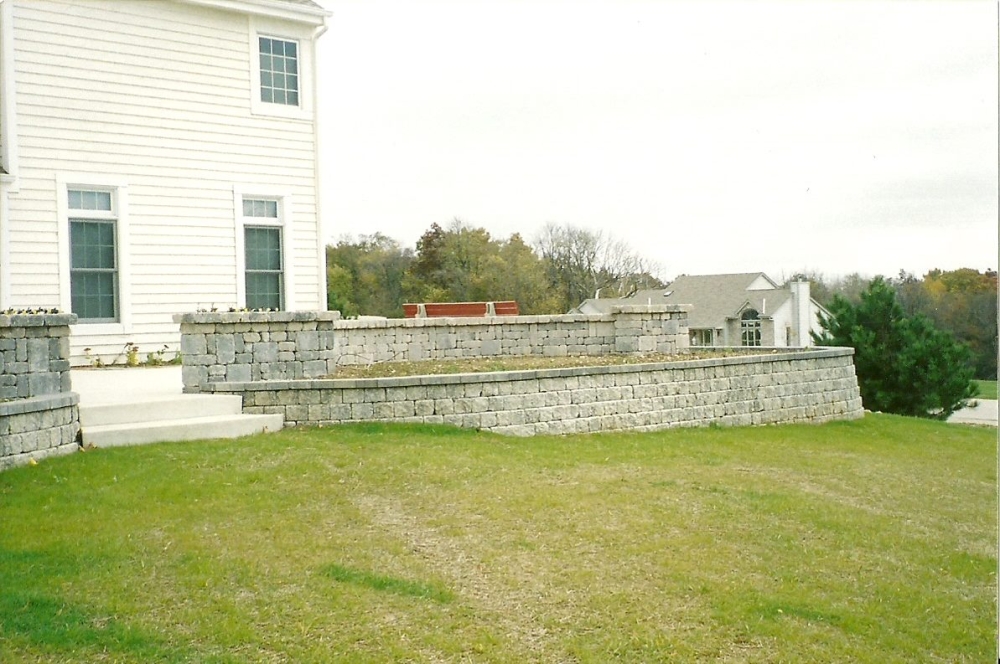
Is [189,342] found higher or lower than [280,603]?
higher

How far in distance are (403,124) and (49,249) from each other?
11.3m

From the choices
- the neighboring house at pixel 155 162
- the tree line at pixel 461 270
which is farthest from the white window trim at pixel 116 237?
the tree line at pixel 461 270

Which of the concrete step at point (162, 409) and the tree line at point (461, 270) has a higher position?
the tree line at point (461, 270)

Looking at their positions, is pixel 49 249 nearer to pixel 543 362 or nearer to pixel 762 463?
pixel 543 362

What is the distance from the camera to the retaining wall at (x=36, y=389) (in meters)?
6.62

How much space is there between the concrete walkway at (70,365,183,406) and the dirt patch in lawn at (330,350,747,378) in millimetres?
1870

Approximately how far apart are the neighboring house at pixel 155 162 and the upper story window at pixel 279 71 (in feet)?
0.07

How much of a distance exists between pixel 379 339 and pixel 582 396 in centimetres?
322

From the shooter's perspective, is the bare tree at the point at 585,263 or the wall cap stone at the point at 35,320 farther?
the bare tree at the point at 585,263

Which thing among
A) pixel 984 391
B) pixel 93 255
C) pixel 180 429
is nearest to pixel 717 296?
pixel 984 391

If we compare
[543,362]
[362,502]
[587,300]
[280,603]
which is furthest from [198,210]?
[587,300]

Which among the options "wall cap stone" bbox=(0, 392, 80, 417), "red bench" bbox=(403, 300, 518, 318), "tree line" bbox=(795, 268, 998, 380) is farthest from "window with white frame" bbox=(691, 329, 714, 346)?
"wall cap stone" bbox=(0, 392, 80, 417)

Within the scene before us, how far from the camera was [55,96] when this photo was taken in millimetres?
11445

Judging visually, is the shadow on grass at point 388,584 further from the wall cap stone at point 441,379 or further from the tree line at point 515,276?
the tree line at point 515,276
